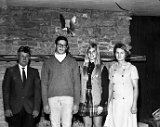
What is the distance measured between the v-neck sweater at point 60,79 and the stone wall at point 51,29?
64.4 inches

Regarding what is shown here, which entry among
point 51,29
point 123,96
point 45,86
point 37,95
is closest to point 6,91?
point 37,95

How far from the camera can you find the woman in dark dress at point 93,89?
461 centimetres

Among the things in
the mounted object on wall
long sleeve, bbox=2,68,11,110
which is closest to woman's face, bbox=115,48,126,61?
long sleeve, bbox=2,68,11,110

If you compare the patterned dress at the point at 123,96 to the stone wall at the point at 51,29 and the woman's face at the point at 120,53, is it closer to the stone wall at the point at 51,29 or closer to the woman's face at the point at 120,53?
the woman's face at the point at 120,53

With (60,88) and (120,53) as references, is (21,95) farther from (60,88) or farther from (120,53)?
(120,53)

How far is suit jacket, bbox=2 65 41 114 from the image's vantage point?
14.8 ft

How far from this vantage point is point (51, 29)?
20.3 feet

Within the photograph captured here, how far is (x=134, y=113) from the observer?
4574mm

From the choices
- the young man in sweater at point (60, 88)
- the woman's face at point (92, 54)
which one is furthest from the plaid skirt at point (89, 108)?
the woman's face at point (92, 54)

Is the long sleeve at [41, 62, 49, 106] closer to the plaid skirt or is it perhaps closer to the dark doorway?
the plaid skirt

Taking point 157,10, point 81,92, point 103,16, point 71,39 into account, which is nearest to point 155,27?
point 157,10

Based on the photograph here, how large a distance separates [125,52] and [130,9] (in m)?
2.01

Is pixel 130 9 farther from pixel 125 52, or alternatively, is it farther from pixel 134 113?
pixel 134 113

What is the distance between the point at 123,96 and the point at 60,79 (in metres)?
0.98
